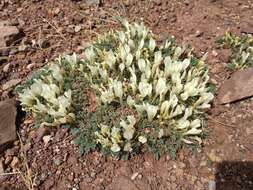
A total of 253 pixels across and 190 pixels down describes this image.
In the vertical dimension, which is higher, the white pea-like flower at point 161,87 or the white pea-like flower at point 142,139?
the white pea-like flower at point 161,87

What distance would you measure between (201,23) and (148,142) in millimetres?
1974

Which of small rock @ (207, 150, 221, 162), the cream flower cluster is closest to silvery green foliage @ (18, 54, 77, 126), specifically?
the cream flower cluster

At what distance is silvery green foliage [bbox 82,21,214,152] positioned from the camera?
3.34 meters

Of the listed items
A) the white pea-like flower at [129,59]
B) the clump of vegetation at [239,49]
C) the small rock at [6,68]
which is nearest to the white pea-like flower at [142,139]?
the white pea-like flower at [129,59]

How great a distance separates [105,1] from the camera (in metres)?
4.94

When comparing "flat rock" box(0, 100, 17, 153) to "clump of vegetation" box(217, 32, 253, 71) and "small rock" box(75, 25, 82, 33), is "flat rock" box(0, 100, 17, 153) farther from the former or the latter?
"clump of vegetation" box(217, 32, 253, 71)

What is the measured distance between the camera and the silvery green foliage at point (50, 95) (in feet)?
11.2

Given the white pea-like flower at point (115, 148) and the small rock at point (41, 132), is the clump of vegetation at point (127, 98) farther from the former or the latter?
the small rock at point (41, 132)

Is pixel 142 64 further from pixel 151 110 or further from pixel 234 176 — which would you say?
pixel 234 176

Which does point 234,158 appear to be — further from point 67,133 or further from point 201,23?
point 201,23

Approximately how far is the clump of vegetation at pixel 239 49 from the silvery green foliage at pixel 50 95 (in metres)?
1.73

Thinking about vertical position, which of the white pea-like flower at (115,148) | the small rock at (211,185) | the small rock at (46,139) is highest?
the white pea-like flower at (115,148)

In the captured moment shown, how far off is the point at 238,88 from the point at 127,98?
3.89ft

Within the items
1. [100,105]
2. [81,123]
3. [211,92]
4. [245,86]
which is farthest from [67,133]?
[245,86]
